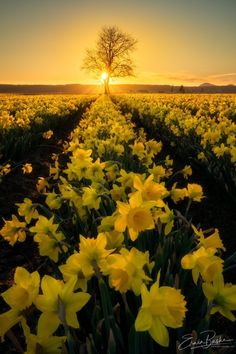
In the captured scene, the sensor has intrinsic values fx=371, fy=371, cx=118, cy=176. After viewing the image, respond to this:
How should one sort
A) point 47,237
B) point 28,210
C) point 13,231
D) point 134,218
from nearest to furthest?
point 134,218 < point 47,237 < point 13,231 < point 28,210

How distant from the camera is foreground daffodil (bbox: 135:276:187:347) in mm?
1024

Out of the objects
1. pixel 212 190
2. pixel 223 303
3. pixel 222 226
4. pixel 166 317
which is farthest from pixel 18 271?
pixel 212 190

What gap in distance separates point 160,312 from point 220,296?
0.93 feet

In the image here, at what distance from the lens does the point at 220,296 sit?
121 centimetres

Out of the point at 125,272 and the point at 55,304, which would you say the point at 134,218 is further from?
the point at 55,304

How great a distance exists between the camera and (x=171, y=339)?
1591 mm

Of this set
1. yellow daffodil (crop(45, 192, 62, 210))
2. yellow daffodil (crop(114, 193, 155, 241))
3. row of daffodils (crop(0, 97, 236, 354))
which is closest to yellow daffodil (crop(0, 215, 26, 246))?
row of daffodils (crop(0, 97, 236, 354))

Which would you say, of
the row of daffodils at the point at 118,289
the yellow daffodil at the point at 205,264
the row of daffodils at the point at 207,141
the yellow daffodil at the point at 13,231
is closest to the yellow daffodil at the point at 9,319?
the row of daffodils at the point at 118,289

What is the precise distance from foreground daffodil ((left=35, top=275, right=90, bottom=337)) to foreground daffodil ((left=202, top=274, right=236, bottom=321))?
1.31 ft

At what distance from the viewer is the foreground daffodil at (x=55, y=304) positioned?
1.09m

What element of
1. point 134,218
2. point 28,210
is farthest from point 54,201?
point 134,218

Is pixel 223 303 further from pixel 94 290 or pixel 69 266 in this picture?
pixel 94 290

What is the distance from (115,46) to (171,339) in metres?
64.6

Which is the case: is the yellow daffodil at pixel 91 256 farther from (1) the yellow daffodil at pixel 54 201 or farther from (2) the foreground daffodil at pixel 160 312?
(1) the yellow daffodil at pixel 54 201
